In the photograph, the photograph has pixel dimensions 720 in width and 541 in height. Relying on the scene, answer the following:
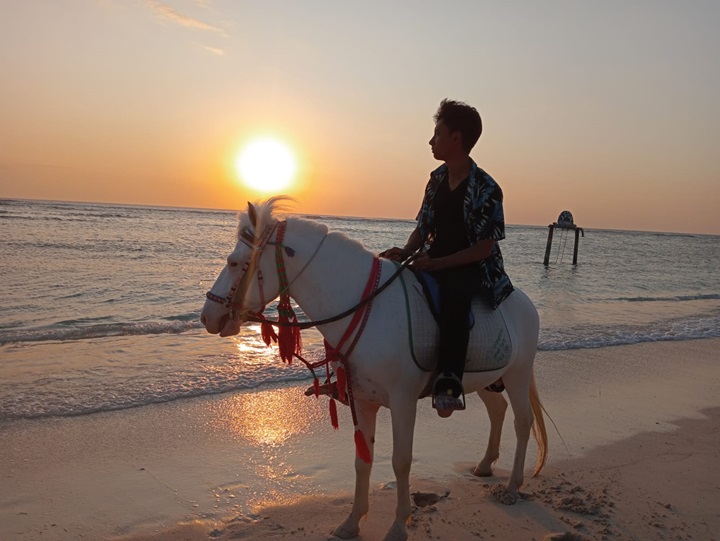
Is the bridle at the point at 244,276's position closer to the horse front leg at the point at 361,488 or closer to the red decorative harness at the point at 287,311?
the red decorative harness at the point at 287,311

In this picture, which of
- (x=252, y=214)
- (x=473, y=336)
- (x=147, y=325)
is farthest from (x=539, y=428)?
(x=147, y=325)

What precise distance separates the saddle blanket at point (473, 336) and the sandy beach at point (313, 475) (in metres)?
1.10

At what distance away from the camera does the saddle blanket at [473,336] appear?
324cm

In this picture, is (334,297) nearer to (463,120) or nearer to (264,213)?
(264,213)

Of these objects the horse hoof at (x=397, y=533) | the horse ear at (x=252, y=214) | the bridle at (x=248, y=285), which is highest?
the horse ear at (x=252, y=214)

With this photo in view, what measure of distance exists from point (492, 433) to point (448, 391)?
168 cm

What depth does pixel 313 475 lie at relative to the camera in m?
4.52

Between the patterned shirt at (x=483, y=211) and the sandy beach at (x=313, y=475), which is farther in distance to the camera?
the sandy beach at (x=313, y=475)

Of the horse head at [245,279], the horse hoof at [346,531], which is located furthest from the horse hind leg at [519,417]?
the horse head at [245,279]

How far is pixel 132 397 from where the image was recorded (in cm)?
624

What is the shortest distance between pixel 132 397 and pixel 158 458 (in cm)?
172

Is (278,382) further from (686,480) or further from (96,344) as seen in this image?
(686,480)

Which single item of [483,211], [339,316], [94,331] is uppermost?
[483,211]

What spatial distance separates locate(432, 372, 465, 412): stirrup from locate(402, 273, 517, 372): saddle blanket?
0.31 feet
